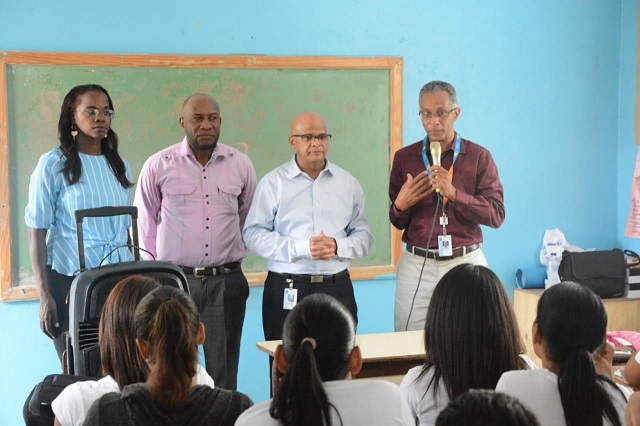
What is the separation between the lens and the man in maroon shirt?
3963 mm

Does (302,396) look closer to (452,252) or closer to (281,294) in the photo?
(281,294)

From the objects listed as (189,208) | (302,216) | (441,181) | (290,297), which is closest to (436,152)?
(441,181)

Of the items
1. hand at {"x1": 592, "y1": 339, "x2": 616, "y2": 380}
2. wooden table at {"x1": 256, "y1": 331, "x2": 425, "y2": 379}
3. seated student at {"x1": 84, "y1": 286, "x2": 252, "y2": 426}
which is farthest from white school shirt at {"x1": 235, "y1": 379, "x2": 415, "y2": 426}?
wooden table at {"x1": 256, "y1": 331, "x2": 425, "y2": 379}

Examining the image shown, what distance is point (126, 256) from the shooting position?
12.7 ft

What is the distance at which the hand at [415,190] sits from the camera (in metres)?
3.91

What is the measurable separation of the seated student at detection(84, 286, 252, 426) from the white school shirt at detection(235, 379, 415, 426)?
0.14 m

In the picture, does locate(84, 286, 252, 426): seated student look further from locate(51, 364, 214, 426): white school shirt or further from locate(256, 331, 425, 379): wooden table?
locate(256, 331, 425, 379): wooden table

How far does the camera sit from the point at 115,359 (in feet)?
7.52

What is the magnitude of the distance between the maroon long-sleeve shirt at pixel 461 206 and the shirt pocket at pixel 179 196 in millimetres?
1013

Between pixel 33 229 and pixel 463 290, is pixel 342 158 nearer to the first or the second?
pixel 33 229

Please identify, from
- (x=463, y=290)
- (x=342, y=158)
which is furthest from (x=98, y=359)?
(x=342, y=158)

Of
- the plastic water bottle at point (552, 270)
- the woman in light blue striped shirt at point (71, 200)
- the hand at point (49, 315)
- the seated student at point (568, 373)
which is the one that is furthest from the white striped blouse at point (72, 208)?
the plastic water bottle at point (552, 270)

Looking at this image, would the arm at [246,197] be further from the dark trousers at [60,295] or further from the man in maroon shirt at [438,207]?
the dark trousers at [60,295]

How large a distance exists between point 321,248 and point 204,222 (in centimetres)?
65
